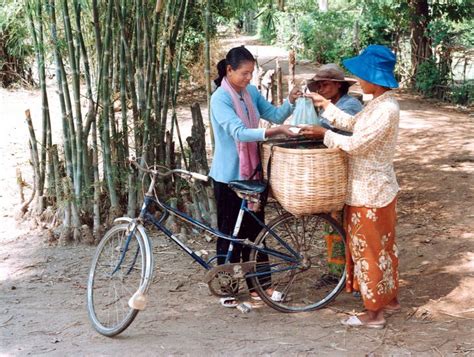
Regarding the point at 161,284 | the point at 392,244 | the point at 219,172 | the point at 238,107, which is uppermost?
the point at 238,107

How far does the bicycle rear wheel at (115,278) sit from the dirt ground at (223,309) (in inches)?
4.1

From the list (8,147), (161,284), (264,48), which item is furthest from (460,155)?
(264,48)

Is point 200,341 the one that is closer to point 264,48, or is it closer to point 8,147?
point 8,147

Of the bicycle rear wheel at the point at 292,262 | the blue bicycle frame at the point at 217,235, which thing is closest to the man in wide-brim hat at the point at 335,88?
the bicycle rear wheel at the point at 292,262

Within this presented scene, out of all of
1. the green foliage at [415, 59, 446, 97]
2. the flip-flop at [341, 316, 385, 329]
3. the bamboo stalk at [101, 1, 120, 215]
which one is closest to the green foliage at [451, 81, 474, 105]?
the green foliage at [415, 59, 446, 97]

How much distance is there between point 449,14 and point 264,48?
39.0ft

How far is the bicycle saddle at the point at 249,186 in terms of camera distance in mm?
3541

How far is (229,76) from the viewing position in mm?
3660

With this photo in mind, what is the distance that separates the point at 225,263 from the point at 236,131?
2.74 ft

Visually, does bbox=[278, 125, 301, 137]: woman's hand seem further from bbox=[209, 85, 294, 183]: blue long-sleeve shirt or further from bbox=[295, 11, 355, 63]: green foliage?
bbox=[295, 11, 355, 63]: green foliage

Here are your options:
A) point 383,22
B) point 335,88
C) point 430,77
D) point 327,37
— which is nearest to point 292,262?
point 335,88

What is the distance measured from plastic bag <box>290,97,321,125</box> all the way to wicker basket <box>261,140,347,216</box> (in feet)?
0.62

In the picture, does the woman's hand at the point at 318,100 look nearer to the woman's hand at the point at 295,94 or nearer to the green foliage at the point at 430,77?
the woman's hand at the point at 295,94

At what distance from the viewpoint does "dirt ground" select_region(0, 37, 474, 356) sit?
3.39m
